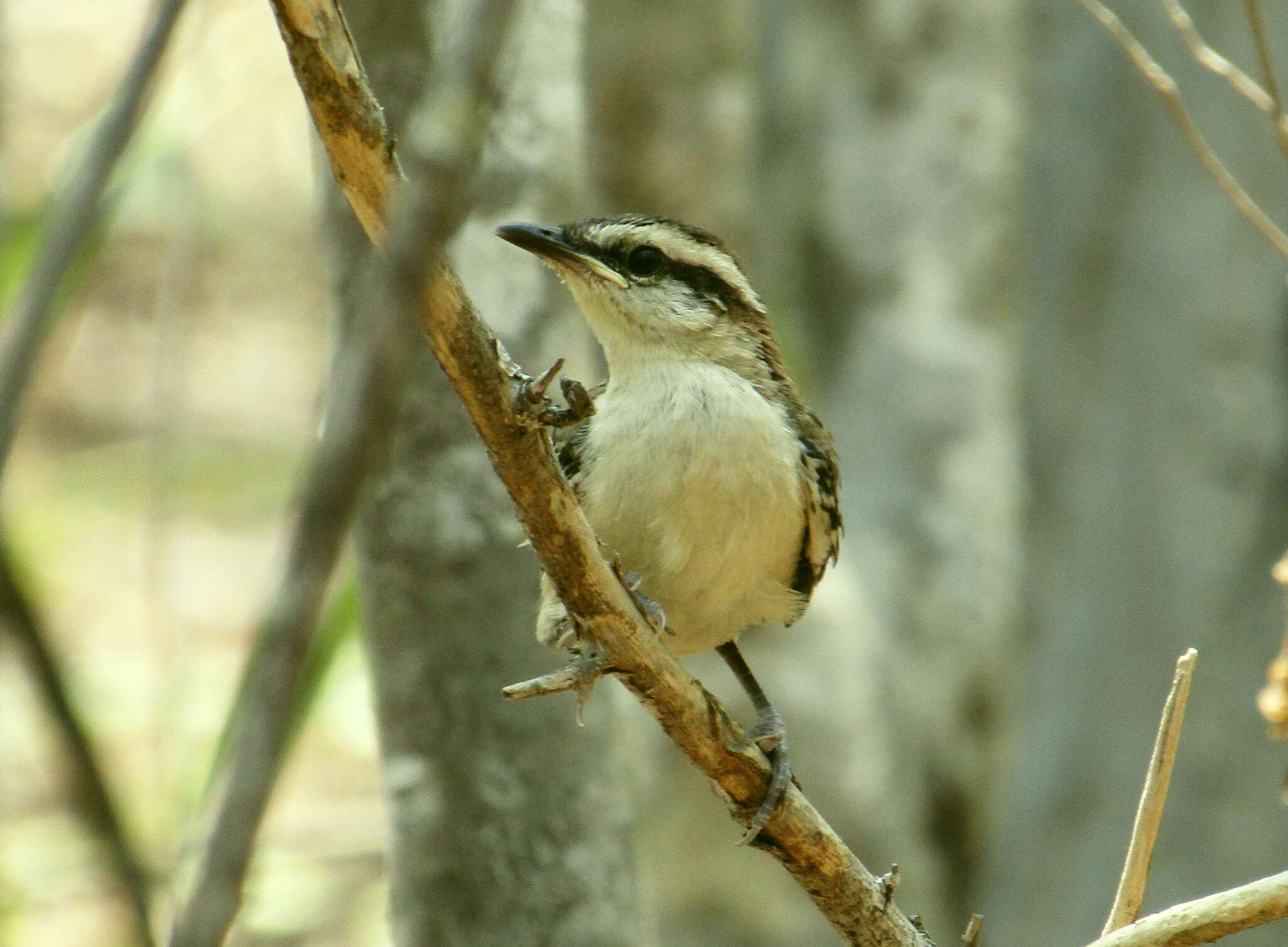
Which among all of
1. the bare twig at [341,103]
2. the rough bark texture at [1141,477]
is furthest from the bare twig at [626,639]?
the rough bark texture at [1141,477]

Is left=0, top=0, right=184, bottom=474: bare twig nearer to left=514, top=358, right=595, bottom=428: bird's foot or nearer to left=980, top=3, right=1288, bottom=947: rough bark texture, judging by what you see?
left=514, top=358, right=595, bottom=428: bird's foot

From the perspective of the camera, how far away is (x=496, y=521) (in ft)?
16.3

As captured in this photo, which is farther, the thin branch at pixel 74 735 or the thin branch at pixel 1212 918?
the thin branch at pixel 1212 918

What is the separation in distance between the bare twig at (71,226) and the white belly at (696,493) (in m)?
2.28

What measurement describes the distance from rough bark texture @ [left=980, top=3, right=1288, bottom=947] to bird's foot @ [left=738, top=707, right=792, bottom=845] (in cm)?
584

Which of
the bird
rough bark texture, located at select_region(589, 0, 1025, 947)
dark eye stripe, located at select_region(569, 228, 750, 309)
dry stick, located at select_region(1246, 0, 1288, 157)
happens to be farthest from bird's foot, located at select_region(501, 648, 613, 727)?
rough bark texture, located at select_region(589, 0, 1025, 947)

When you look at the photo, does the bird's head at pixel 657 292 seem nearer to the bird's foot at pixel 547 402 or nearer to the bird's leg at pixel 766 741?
the bird's leg at pixel 766 741

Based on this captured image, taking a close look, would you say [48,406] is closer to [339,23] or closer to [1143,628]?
[1143,628]

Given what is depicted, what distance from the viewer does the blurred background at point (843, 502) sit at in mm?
4922

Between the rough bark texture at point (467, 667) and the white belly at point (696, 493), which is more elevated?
the white belly at point (696, 493)

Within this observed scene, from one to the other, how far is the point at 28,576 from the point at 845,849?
240 centimetres

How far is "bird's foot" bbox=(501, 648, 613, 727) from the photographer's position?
3.21m

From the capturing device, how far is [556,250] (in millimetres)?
4516

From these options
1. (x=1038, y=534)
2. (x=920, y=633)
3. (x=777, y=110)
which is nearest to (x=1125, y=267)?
(x=1038, y=534)
